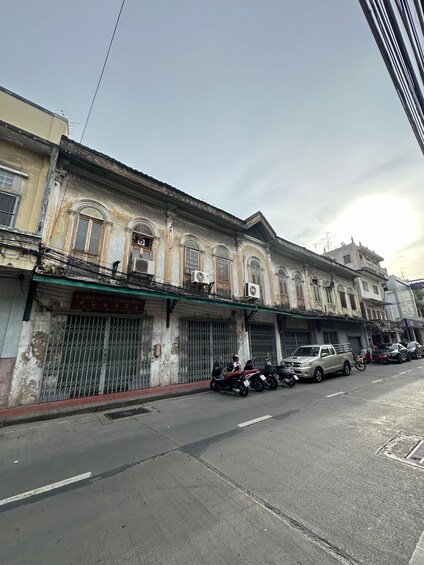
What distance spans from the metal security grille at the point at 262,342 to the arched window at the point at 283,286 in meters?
2.13

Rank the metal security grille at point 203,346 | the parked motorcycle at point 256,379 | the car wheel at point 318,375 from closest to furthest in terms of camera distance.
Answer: the parked motorcycle at point 256,379
the metal security grille at point 203,346
the car wheel at point 318,375

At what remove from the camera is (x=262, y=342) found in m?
14.1

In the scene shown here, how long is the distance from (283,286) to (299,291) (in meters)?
1.95

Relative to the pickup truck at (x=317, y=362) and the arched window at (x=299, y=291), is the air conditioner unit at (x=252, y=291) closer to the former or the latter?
the pickup truck at (x=317, y=362)

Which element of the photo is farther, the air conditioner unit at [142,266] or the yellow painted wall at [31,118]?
the air conditioner unit at [142,266]

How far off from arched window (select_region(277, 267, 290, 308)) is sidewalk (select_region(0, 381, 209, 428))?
8.86 meters

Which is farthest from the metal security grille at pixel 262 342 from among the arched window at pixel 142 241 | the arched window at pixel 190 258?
the arched window at pixel 142 241

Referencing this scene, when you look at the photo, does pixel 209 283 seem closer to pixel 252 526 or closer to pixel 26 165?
pixel 26 165

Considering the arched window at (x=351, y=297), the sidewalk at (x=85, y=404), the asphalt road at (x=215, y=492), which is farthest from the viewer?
the arched window at (x=351, y=297)

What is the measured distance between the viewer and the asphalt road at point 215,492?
83.4 inches

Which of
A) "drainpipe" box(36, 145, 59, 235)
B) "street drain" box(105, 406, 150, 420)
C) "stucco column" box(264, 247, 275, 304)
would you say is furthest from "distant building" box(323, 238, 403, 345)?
"drainpipe" box(36, 145, 59, 235)

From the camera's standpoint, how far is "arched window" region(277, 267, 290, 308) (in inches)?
629

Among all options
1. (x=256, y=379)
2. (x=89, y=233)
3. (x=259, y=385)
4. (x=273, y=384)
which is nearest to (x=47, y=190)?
(x=89, y=233)

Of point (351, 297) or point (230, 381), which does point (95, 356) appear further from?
point (351, 297)
